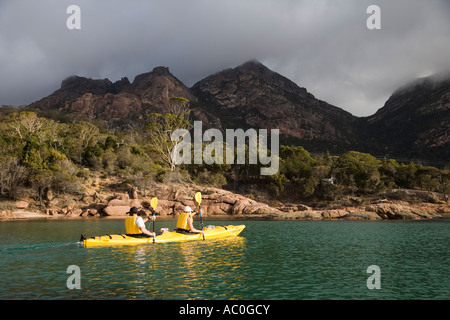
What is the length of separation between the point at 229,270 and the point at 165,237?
7.41 metres

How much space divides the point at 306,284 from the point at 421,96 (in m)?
143

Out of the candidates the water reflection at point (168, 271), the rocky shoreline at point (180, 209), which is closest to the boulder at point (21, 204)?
the rocky shoreline at point (180, 209)

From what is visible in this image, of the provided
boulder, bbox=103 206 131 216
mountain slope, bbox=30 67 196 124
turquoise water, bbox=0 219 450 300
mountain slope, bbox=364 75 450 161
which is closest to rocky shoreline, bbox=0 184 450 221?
boulder, bbox=103 206 131 216

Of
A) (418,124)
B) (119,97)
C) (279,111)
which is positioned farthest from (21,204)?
(279,111)

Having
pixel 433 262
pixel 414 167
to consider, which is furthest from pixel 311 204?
pixel 433 262

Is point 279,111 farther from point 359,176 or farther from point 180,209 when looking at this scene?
point 180,209

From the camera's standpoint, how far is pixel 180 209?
45156mm

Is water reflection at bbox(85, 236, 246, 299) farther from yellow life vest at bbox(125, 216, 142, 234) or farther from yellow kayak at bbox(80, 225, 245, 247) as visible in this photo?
yellow life vest at bbox(125, 216, 142, 234)

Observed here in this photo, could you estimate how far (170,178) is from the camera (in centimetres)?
5528

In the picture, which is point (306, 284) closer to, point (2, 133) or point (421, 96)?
point (2, 133)

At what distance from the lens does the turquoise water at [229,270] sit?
978 centimetres

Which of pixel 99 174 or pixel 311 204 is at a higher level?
pixel 99 174

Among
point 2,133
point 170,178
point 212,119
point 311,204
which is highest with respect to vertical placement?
point 212,119

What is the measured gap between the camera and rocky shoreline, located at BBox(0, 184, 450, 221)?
41375 millimetres
